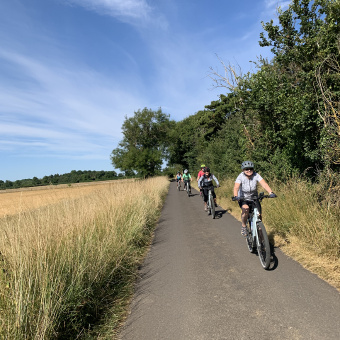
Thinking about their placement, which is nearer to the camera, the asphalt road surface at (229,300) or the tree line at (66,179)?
the asphalt road surface at (229,300)

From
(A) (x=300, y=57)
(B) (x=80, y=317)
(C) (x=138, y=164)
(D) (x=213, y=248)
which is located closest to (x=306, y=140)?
(A) (x=300, y=57)

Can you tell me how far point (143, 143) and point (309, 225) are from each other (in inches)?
1924

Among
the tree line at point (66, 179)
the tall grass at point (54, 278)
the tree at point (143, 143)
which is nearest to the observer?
the tall grass at point (54, 278)

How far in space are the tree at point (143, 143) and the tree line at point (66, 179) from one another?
2.82m

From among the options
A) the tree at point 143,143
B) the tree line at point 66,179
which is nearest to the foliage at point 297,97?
the tree line at point 66,179

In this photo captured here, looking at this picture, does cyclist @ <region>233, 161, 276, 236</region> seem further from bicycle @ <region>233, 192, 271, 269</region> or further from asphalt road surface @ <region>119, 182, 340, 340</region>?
asphalt road surface @ <region>119, 182, 340, 340</region>

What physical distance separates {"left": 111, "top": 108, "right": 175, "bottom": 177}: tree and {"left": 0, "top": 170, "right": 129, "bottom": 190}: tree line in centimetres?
282

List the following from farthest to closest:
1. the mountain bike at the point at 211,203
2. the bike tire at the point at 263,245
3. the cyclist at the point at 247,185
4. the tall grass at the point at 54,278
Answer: the mountain bike at the point at 211,203
the cyclist at the point at 247,185
the bike tire at the point at 263,245
the tall grass at the point at 54,278

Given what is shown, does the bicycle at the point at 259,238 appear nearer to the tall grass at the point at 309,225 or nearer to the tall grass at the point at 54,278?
the tall grass at the point at 309,225

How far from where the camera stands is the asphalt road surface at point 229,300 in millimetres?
2594

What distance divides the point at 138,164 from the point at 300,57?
3951 cm

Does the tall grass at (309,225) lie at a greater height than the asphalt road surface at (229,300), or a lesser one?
greater

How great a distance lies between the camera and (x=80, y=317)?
115 inches

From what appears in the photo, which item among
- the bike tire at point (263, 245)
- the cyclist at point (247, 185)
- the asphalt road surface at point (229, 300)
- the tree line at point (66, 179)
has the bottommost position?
the asphalt road surface at point (229, 300)
